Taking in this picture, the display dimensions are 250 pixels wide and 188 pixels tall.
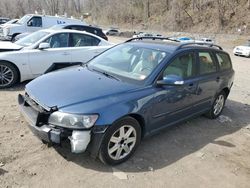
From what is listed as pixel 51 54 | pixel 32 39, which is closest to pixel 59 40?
pixel 51 54

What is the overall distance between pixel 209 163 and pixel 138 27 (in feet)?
187

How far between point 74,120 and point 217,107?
375 centimetres

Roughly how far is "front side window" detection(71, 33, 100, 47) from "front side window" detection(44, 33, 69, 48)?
24 centimetres

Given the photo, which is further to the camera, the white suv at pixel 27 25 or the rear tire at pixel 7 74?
the white suv at pixel 27 25

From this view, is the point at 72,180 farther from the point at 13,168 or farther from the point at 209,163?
the point at 209,163

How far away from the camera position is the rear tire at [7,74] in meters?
6.72

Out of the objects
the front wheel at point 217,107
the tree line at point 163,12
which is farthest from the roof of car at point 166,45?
the tree line at point 163,12

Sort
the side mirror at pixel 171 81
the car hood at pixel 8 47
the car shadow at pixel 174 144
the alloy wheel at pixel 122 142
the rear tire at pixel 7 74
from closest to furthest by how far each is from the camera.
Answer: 1. the alloy wheel at pixel 122 142
2. the car shadow at pixel 174 144
3. the side mirror at pixel 171 81
4. the rear tire at pixel 7 74
5. the car hood at pixel 8 47

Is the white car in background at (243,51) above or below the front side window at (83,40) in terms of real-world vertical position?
below

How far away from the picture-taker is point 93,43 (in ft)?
27.6

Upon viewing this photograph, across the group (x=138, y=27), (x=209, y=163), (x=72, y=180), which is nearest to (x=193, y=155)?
(x=209, y=163)

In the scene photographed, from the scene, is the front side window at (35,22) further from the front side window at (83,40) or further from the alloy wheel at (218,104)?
the alloy wheel at (218,104)

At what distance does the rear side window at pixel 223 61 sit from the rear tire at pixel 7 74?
4775mm

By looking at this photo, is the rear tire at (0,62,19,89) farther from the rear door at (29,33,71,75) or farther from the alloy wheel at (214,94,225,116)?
the alloy wheel at (214,94,225,116)
